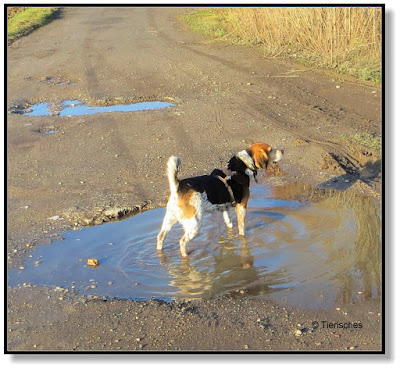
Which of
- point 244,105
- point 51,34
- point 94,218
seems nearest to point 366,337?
point 94,218

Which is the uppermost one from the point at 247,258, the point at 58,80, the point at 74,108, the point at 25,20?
the point at 247,258

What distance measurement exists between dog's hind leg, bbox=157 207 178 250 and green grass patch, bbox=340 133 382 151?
14.0 feet

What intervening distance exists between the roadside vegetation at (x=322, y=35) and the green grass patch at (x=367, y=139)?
374 centimetres

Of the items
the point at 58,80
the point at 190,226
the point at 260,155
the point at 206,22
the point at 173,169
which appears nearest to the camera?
the point at 173,169

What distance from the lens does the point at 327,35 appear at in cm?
1572

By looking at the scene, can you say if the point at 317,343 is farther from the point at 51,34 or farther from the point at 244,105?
the point at 51,34

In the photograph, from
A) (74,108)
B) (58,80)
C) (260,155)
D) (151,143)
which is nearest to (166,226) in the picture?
(260,155)

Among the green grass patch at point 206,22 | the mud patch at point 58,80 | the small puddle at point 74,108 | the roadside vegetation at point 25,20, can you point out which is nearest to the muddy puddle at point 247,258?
the small puddle at point 74,108

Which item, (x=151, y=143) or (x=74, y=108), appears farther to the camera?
(x=74, y=108)

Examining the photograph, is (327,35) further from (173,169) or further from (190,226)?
(173,169)

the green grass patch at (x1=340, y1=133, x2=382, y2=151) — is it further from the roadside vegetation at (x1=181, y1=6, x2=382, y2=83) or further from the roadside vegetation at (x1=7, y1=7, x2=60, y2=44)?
the roadside vegetation at (x1=7, y1=7, x2=60, y2=44)

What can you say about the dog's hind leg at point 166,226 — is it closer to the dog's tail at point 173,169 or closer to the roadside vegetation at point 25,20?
the dog's tail at point 173,169

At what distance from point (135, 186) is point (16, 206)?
5.39 feet

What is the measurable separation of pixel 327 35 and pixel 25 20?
1518 cm
